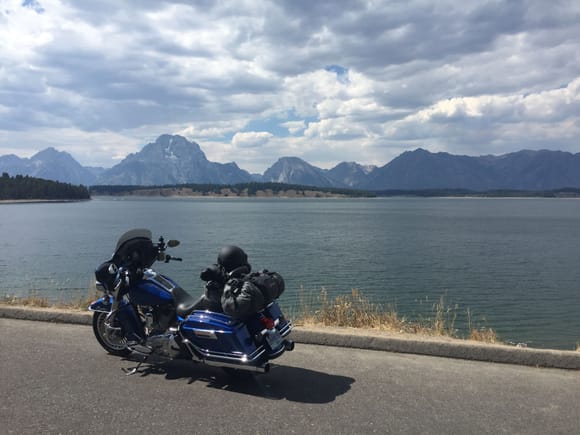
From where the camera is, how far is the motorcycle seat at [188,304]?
588cm

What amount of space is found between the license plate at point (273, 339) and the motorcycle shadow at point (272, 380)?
Answer: 49 cm

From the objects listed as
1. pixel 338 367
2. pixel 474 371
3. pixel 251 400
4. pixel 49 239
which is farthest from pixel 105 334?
pixel 49 239

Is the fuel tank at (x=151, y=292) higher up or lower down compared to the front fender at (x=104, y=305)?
higher up

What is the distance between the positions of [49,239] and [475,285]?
4398cm

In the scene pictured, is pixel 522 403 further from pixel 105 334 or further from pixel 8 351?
pixel 8 351

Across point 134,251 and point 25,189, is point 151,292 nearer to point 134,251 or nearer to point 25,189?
point 134,251

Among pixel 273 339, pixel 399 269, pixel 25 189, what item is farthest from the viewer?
pixel 25 189

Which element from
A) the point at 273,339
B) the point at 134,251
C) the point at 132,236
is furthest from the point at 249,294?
the point at 132,236

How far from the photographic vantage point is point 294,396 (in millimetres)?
5336

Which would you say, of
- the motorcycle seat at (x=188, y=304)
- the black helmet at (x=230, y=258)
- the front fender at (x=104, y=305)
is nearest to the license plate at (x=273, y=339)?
the motorcycle seat at (x=188, y=304)

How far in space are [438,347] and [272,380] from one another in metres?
2.37

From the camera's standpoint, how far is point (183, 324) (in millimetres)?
5945

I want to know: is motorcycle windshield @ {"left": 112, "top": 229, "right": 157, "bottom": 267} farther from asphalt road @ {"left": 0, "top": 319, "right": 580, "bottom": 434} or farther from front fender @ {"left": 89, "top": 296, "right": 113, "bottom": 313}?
asphalt road @ {"left": 0, "top": 319, "right": 580, "bottom": 434}

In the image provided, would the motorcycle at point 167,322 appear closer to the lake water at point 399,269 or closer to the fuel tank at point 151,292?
the fuel tank at point 151,292
